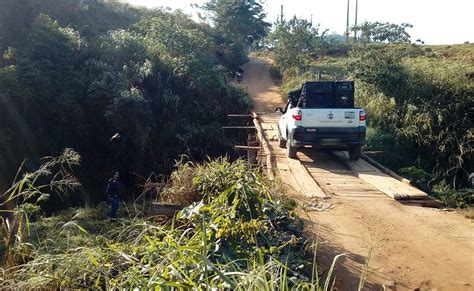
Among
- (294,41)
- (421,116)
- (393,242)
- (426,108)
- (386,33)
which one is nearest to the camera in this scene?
(393,242)

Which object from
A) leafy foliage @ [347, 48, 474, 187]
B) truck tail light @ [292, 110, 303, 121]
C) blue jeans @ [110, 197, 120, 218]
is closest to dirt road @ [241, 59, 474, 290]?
truck tail light @ [292, 110, 303, 121]

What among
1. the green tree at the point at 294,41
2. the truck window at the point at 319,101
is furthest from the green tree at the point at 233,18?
the truck window at the point at 319,101

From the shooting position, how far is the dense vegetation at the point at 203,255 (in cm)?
309

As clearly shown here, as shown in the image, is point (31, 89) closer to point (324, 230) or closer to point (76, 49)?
point (76, 49)

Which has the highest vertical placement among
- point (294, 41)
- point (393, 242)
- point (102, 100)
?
point (294, 41)

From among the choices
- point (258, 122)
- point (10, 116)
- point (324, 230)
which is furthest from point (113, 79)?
point (324, 230)

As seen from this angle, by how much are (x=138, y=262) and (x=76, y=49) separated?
531 inches

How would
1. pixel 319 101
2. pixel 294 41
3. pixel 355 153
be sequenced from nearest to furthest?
1. pixel 319 101
2. pixel 355 153
3. pixel 294 41

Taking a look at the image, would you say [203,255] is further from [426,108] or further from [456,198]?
[426,108]

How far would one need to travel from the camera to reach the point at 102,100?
1352 cm

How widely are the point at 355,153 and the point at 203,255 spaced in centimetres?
799

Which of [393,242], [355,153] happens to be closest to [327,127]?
[355,153]

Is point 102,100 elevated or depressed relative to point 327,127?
elevated

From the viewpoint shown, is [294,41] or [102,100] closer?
[102,100]
